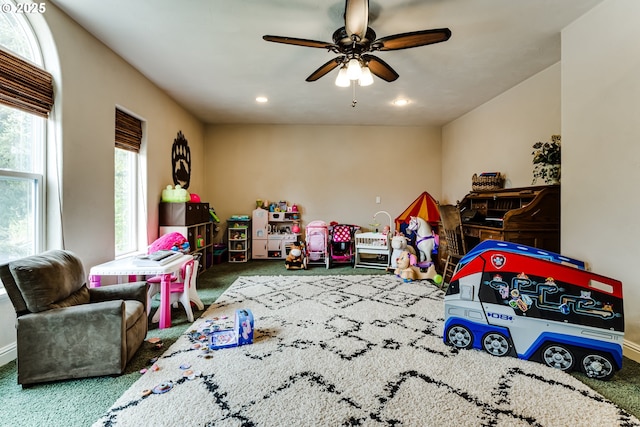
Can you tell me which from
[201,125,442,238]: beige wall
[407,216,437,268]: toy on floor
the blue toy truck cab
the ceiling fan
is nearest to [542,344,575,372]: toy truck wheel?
the blue toy truck cab

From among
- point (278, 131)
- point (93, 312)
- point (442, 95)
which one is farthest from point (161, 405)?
point (278, 131)

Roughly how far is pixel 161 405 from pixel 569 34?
403cm

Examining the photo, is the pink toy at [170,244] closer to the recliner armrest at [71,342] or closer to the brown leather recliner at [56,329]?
the brown leather recliner at [56,329]

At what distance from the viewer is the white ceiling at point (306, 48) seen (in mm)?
2375

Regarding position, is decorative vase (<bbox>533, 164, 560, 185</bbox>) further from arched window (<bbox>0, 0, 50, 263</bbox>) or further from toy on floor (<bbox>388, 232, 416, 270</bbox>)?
arched window (<bbox>0, 0, 50, 263</bbox>)

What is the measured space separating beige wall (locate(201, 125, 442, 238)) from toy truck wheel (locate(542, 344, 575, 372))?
416 cm

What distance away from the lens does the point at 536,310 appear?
2.01 m

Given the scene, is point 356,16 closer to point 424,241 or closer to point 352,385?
point 352,385

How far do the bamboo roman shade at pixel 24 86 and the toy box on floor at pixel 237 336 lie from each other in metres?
2.19

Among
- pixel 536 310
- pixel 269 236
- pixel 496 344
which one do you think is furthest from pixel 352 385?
pixel 269 236

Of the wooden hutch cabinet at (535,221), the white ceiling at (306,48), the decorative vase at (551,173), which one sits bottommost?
the wooden hutch cabinet at (535,221)

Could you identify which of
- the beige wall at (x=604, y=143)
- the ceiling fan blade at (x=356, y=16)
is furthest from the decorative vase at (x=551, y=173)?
the ceiling fan blade at (x=356, y=16)

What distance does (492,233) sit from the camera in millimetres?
3307

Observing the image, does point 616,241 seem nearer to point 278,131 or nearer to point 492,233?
point 492,233
